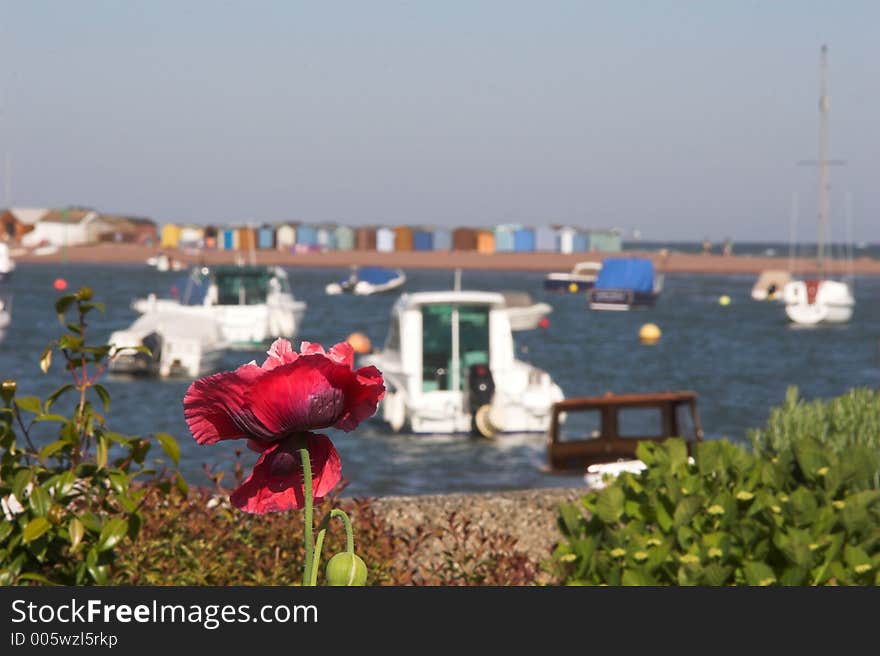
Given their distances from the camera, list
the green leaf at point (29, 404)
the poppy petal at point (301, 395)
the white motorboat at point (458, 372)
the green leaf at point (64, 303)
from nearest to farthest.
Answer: the poppy petal at point (301, 395) < the green leaf at point (29, 404) < the green leaf at point (64, 303) < the white motorboat at point (458, 372)

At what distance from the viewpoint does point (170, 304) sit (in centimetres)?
5603

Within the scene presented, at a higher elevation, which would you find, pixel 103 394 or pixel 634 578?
pixel 103 394

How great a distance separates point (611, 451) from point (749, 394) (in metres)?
33.9

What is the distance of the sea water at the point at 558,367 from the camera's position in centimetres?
3033

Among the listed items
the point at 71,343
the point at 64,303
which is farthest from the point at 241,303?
the point at 71,343

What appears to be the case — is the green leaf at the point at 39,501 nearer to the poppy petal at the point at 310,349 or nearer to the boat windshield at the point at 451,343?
the poppy petal at the point at 310,349

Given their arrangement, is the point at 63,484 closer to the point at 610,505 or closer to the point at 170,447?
the point at 170,447

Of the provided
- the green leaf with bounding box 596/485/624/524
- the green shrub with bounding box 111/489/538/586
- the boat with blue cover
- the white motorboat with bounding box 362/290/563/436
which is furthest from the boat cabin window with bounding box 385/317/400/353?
the boat with blue cover

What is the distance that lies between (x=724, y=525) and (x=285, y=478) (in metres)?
4.11

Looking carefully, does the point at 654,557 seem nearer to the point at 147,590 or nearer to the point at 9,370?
the point at 147,590

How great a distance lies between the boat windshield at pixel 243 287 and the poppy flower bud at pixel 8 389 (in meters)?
58.0

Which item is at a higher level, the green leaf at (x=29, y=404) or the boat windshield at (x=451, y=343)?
the green leaf at (x=29, y=404)

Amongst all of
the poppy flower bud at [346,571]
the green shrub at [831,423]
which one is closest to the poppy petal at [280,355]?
the poppy flower bud at [346,571]

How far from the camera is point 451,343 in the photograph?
32.7 m
